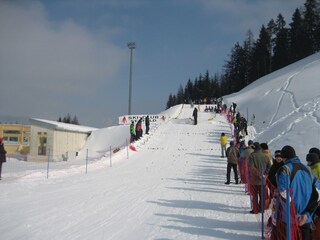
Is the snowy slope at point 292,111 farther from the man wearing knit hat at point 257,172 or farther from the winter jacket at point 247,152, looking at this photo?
the man wearing knit hat at point 257,172

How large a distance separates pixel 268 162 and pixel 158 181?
5.84 metres

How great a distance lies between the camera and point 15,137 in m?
41.1

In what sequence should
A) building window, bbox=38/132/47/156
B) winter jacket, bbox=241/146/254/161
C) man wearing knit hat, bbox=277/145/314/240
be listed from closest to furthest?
man wearing knit hat, bbox=277/145/314/240
winter jacket, bbox=241/146/254/161
building window, bbox=38/132/47/156

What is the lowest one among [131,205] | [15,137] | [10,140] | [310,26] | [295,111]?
[131,205]

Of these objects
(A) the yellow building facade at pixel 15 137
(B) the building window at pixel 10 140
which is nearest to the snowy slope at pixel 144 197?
(A) the yellow building facade at pixel 15 137

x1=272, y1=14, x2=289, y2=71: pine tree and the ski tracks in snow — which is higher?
x1=272, y1=14, x2=289, y2=71: pine tree

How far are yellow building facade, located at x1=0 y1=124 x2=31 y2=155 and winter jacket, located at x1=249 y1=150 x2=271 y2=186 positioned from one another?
117 feet

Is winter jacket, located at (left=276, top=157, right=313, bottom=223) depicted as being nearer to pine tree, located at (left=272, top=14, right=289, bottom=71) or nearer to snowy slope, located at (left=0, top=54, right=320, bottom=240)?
snowy slope, located at (left=0, top=54, right=320, bottom=240)

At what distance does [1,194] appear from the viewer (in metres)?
11.1

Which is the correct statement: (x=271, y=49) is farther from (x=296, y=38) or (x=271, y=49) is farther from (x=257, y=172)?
(x=257, y=172)

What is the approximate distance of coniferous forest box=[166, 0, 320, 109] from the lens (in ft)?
220

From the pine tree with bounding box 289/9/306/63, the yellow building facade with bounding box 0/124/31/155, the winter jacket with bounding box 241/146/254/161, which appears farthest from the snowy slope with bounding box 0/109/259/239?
the pine tree with bounding box 289/9/306/63

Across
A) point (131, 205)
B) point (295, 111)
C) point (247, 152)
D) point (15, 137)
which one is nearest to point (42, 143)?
point (15, 137)

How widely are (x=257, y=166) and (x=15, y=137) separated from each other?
37.9 metres
